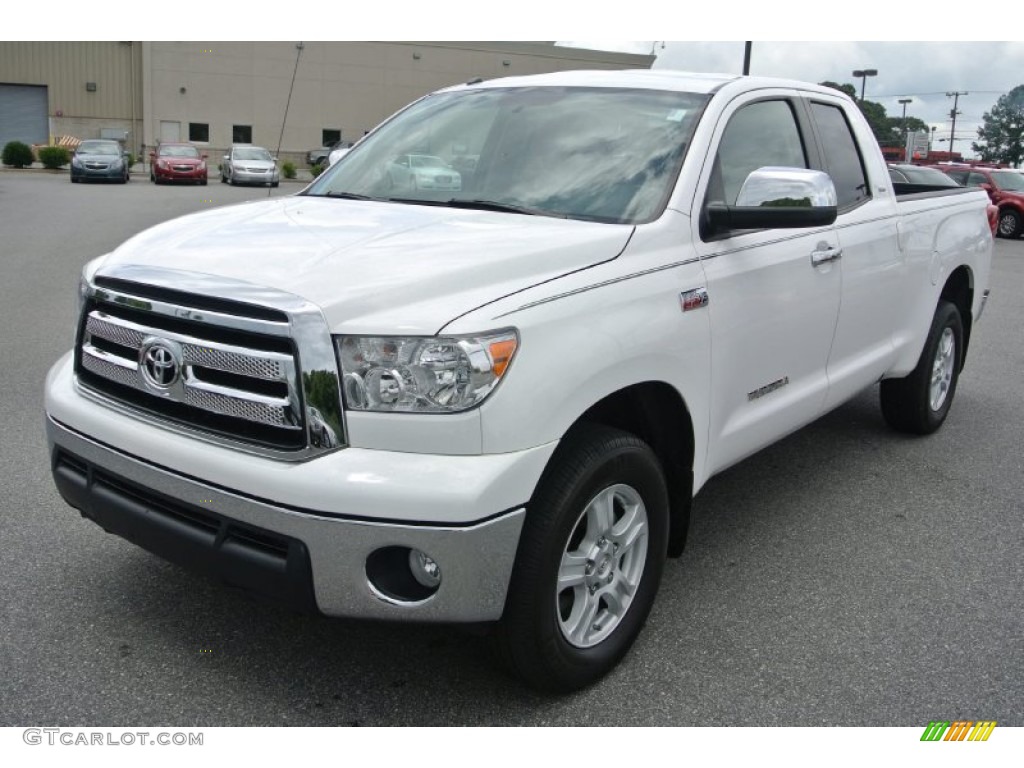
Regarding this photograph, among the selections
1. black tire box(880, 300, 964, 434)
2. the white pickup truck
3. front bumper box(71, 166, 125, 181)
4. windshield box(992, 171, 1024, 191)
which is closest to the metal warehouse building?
front bumper box(71, 166, 125, 181)

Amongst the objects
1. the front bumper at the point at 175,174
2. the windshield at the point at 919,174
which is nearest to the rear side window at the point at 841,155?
the windshield at the point at 919,174

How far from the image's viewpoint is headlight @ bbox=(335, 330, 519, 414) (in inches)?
103

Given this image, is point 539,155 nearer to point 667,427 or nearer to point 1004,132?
point 667,427

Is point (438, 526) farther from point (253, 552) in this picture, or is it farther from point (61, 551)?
point (61, 551)

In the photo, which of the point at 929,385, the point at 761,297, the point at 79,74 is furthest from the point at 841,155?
the point at 79,74

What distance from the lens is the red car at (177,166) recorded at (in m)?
33.9

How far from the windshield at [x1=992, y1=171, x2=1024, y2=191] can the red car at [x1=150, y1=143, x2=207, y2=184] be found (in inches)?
976

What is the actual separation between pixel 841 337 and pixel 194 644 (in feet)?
9.74

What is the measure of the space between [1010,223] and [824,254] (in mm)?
23851

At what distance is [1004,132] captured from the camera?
116m

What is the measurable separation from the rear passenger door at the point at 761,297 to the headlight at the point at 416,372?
1.16 meters

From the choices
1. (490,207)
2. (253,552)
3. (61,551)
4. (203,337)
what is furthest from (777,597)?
(61,551)

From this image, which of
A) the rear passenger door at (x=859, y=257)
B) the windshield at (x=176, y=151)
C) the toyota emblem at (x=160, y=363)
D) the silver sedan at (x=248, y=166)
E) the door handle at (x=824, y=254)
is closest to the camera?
the toyota emblem at (x=160, y=363)

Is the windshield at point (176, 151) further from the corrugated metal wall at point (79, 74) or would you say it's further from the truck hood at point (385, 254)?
the truck hood at point (385, 254)
